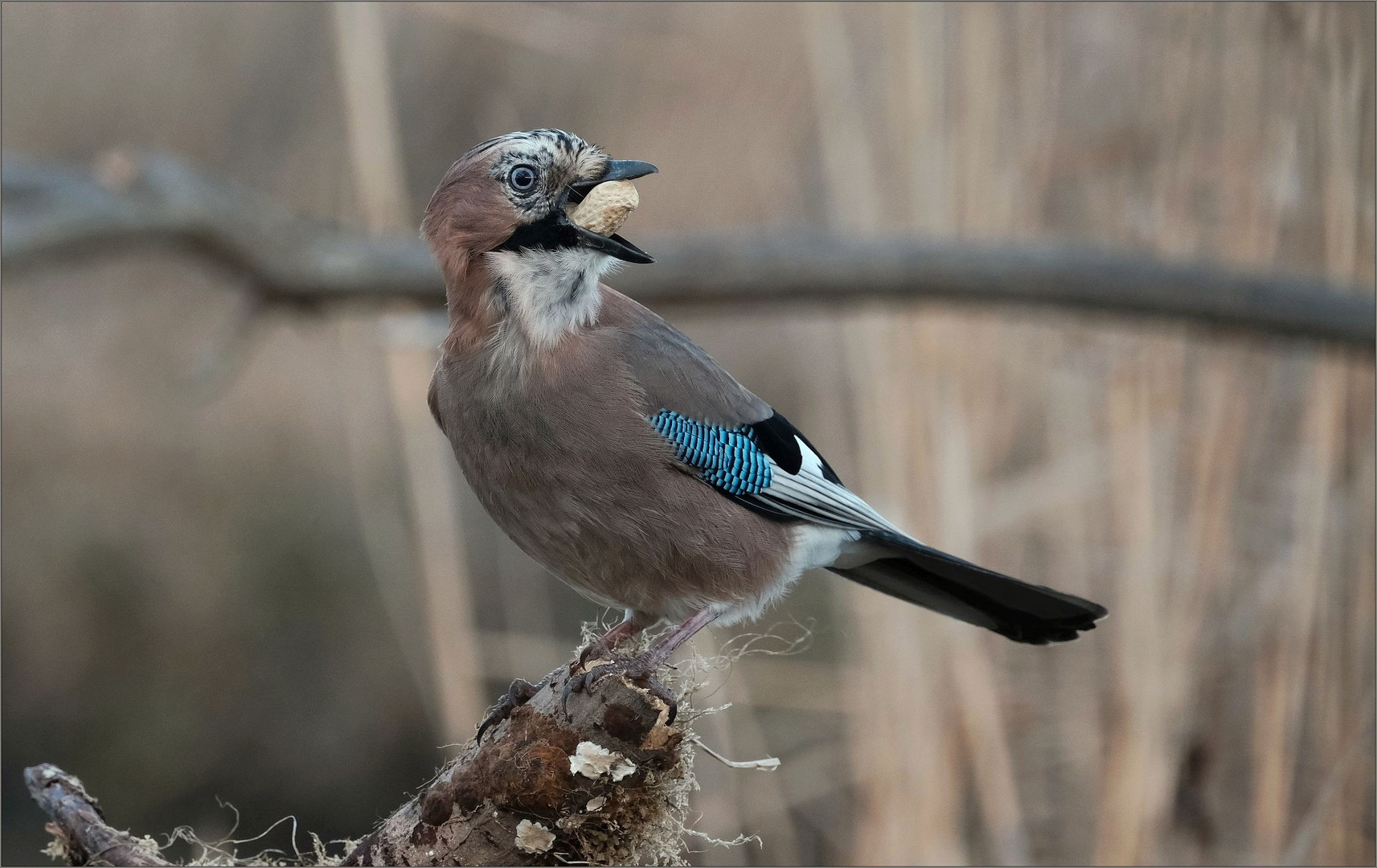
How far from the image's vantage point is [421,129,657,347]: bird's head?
2.65 meters

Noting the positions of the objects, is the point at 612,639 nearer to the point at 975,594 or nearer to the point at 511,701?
the point at 511,701

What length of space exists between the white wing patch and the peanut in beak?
2.18 feet

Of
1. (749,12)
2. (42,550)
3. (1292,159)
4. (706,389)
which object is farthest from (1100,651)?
(42,550)

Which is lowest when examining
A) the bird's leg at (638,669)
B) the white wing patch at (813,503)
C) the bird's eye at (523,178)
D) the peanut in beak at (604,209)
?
the bird's leg at (638,669)

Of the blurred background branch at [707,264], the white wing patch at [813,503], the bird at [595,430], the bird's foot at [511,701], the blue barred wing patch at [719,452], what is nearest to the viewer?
the bird's foot at [511,701]

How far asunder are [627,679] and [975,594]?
3.69ft

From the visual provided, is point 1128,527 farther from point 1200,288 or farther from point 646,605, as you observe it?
point 646,605

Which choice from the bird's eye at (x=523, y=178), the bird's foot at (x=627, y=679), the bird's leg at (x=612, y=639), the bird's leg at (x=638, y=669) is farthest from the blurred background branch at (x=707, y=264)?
the bird's foot at (x=627, y=679)

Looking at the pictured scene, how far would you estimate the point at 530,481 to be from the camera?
2.66 meters

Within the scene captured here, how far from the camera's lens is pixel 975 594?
10.1 feet

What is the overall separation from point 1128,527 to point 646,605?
6.45 feet

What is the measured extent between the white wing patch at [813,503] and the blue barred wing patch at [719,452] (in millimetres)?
28

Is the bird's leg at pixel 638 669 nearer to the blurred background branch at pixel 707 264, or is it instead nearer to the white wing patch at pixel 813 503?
the white wing patch at pixel 813 503

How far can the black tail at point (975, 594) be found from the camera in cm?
298
